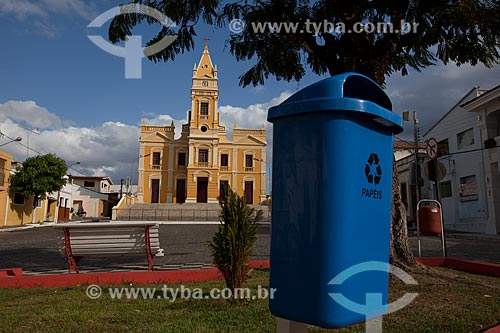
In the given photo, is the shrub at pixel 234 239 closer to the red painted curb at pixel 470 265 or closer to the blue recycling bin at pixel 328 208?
the blue recycling bin at pixel 328 208

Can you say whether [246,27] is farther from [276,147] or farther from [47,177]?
[47,177]

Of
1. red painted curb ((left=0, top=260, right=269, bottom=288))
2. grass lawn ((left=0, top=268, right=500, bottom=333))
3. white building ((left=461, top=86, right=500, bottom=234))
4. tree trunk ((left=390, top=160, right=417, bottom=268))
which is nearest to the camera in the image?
grass lawn ((left=0, top=268, right=500, bottom=333))

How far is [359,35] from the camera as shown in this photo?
6574 mm

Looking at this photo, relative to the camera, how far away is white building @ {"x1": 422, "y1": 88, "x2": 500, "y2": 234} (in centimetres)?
2220

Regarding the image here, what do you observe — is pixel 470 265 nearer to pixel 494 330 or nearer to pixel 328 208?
pixel 494 330

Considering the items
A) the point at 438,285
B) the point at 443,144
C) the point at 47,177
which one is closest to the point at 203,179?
the point at 47,177

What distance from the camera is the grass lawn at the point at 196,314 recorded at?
10.9 feet

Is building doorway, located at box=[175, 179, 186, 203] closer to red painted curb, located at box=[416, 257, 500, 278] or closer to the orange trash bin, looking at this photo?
the orange trash bin

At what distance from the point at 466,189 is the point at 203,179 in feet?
90.3

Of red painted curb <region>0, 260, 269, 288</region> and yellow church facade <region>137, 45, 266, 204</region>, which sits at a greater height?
yellow church facade <region>137, 45, 266, 204</region>

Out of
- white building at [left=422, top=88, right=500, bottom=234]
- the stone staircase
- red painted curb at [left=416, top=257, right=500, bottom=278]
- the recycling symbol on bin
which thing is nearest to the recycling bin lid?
the recycling symbol on bin

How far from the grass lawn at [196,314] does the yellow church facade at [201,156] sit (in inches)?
1579

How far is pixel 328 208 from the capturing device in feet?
4.93

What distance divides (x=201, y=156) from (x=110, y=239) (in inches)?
1541
